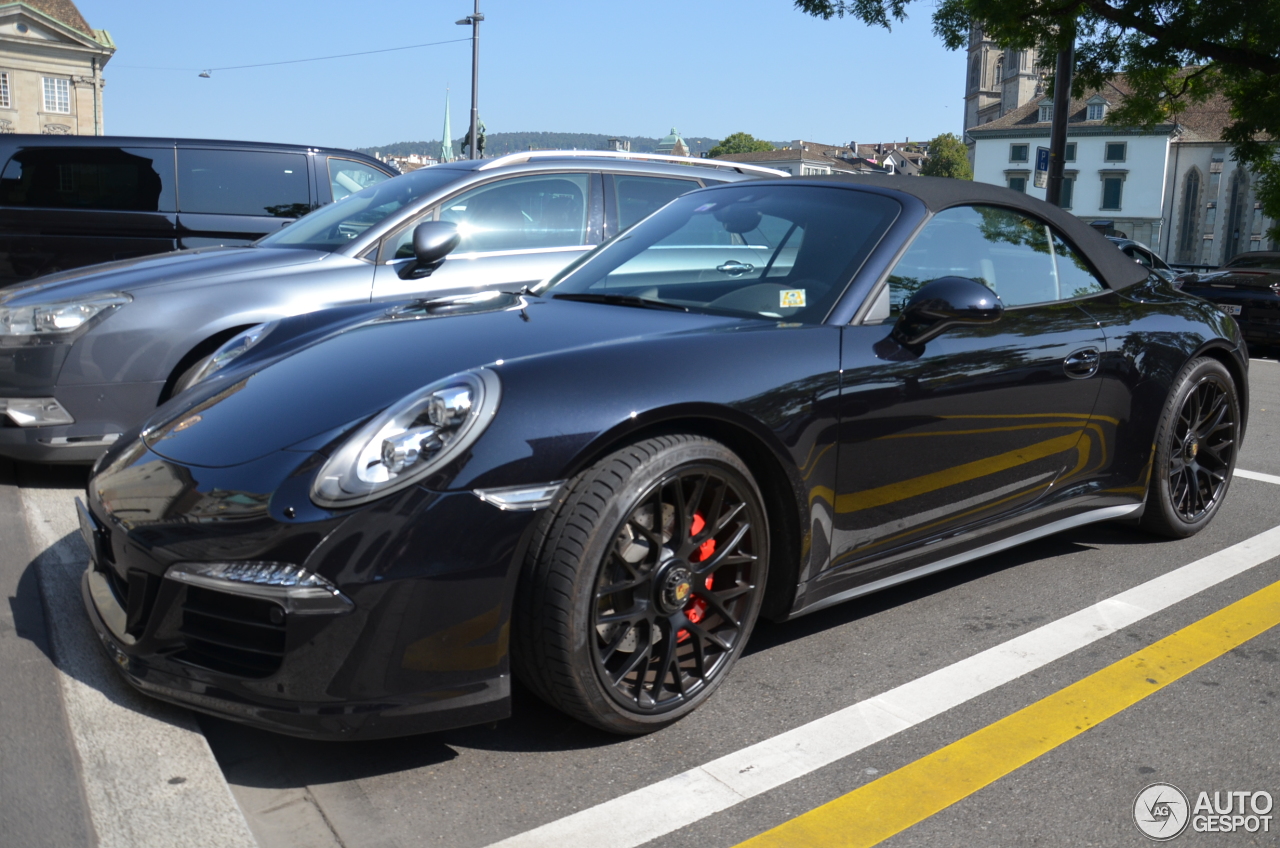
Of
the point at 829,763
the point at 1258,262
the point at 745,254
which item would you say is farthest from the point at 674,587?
the point at 1258,262

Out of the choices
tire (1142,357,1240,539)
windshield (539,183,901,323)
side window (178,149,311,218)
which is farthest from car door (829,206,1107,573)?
side window (178,149,311,218)

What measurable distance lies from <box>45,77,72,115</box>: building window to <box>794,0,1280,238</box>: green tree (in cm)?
7769

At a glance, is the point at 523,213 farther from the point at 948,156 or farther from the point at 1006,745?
the point at 948,156

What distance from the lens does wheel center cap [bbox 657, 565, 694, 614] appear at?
2.48 metres

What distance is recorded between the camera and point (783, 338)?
110 inches

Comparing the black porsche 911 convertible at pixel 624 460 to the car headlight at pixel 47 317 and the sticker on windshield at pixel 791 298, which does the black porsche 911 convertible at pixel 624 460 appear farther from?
the car headlight at pixel 47 317

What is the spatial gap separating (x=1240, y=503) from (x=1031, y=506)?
6.67 ft

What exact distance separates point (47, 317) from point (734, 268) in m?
2.82

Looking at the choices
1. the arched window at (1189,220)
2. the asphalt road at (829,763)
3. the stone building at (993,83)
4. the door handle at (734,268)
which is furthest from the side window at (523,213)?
the stone building at (993,83)

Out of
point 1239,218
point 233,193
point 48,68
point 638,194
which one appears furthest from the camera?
point 48,68

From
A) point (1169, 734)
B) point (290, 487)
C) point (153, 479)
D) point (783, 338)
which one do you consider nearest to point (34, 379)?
point (153, 479)

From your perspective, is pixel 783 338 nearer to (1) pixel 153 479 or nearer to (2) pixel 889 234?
(2) pixel 889 234

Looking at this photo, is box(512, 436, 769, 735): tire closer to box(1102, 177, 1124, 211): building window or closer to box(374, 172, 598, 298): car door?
box(374, 172, 598, 298): car door

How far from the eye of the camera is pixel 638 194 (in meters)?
5.84
